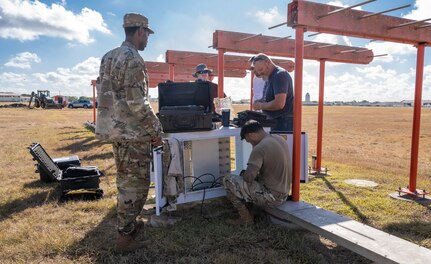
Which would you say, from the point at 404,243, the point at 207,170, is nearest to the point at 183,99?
the point at 207,170

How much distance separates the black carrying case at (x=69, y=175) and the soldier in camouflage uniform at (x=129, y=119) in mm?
1822

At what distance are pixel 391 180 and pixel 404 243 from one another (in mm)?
3601

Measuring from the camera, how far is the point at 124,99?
2803 mm

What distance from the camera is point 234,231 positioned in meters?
3.36

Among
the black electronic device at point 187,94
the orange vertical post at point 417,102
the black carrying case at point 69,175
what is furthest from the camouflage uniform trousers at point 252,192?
the orange vertical post at point 417,102

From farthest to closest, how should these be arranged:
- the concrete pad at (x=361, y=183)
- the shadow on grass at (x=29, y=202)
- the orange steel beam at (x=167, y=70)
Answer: the orange steel beam at (x=167, y=70), the concrete pad at (x=361, y=183), the shadow on grass at (x=29, y=202)

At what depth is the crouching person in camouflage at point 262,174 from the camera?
10.7ft

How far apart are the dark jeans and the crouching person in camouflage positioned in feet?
2.31

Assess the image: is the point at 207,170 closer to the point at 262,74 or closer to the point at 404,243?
the point at 262,74

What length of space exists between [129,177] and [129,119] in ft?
1.69

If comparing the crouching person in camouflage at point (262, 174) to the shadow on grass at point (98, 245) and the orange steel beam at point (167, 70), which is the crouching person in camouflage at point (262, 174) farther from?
the orange steel beam at point (167, 70)

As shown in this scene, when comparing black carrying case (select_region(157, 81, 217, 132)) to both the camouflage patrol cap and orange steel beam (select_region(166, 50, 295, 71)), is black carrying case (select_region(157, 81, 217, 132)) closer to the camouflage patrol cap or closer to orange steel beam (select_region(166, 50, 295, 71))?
the camouflage patrol cap

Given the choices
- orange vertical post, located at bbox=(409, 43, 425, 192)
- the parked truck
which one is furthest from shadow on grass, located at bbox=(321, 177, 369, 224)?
the parked truck

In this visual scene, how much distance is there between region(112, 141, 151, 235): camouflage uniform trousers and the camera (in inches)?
114
